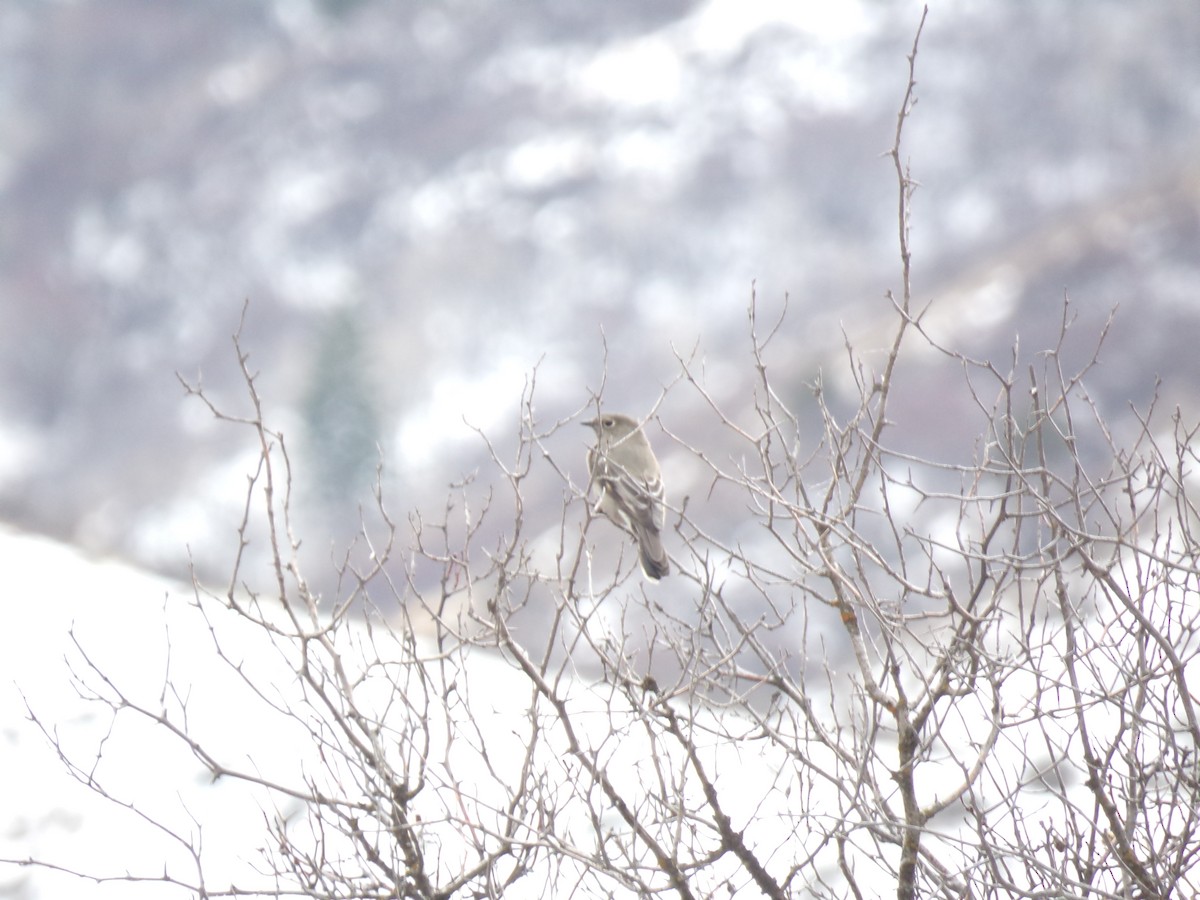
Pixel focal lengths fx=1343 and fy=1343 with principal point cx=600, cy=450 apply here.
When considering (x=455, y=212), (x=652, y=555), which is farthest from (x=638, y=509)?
(x=455, y=212)

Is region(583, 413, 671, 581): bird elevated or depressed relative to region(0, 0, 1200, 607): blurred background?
depressed

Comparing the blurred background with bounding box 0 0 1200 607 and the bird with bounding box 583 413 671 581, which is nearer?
the bird with bounding box 583 413 671 581

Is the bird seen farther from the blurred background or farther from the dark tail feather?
the blurred background

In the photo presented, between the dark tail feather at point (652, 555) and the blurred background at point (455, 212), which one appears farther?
the blurred background at point (455, 212)

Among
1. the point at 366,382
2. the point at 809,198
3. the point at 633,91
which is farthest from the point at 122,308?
the point at 809,198

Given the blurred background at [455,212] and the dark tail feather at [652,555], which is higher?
the blurred background at [455,212]

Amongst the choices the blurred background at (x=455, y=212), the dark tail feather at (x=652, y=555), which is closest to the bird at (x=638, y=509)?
the dark tail feather at (x=652, y=555)

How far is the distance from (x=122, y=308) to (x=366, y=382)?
32.7 ft

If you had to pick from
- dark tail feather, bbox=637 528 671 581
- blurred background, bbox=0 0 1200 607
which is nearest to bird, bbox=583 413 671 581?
dark tail feather, bbox=637 528 671 581

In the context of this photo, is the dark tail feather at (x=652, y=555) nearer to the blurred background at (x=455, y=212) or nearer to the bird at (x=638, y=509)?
the bird at (x=638, y=509)

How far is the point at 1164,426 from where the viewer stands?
2939cm

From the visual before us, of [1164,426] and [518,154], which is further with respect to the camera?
[518,154]

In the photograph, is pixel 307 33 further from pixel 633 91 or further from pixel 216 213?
pixel 633 91

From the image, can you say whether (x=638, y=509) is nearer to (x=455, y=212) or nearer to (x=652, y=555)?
(x=652, y=555)
